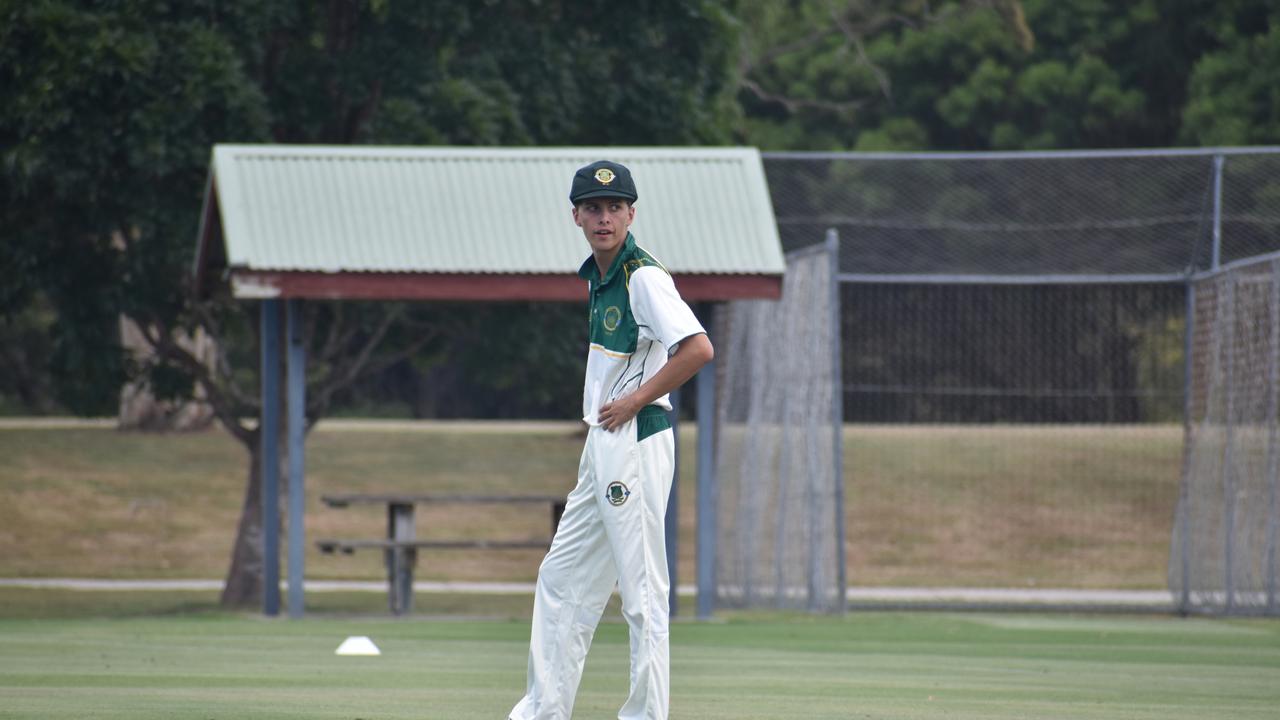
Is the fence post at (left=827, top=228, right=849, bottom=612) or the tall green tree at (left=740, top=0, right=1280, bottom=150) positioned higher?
the tall green tree at (left=740, top=0, right=1280, bottom=150)

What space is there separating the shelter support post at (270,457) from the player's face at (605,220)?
8.75 metres

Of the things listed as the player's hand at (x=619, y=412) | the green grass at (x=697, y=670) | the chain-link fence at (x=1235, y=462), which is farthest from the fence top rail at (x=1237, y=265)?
the player's hand at (x=619, y=412)

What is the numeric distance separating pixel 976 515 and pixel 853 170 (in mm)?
6831

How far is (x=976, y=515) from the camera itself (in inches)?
963

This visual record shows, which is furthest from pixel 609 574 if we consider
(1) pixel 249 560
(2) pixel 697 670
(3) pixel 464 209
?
(1) pixel 249 560

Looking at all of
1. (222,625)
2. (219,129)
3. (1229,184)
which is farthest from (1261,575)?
(219,129)

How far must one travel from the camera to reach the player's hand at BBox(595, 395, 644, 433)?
6348 mm

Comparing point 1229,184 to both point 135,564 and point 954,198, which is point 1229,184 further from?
point 135,564

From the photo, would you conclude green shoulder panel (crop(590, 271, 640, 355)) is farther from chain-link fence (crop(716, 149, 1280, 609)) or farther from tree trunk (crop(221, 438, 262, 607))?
tree trunk (crop(221, 438, 262, 607))

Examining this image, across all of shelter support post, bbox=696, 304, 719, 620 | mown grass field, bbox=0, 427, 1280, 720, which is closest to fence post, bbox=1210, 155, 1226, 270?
mown grass field, bbox=0, 427, 1280, 720

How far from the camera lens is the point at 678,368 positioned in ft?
20.7

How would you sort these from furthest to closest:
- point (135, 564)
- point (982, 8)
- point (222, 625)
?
point (982, 8) → point (135, 564) → point (222, 625)

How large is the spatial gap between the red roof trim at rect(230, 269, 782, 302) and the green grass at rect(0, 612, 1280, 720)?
8.40 ft

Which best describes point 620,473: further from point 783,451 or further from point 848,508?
point 848,508
